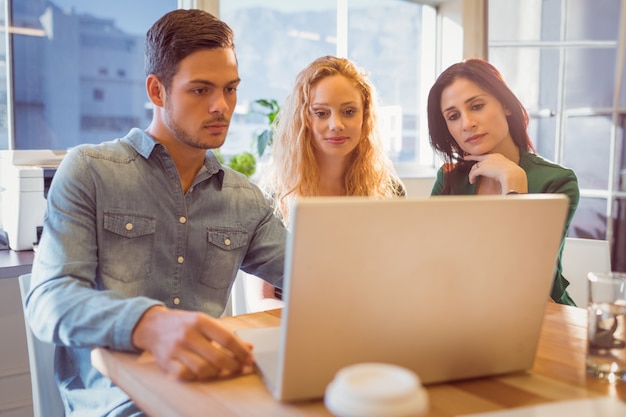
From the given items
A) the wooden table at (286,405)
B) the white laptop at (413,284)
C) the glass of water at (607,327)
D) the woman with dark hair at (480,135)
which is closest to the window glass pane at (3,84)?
the woman with dark hair at (480,135)

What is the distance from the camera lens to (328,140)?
2.12 meters

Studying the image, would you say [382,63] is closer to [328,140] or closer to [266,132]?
[266,132]

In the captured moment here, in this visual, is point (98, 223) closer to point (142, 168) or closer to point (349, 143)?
point (142, 168)

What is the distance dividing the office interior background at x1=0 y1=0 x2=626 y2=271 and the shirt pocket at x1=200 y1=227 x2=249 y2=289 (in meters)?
1.57

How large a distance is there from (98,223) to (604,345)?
0.99 meters

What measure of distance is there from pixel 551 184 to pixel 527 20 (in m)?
1.99

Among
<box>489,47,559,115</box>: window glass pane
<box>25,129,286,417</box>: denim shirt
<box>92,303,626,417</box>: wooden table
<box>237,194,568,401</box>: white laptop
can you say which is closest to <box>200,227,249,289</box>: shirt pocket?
<box>25,129,286,417</box>: denim shirt

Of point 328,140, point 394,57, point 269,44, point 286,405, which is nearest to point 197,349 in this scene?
point 286,405

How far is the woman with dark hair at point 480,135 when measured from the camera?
196cm

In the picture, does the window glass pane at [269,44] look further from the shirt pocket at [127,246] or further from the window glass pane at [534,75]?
the shirt pocket at [127,246]

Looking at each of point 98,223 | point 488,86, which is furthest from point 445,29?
point 98,223

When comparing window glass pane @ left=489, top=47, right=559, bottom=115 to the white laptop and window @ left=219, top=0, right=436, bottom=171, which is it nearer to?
window @ left=219, top=0, right=436, bottom=171

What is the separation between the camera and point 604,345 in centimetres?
91

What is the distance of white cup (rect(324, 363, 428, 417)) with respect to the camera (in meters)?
0.54
